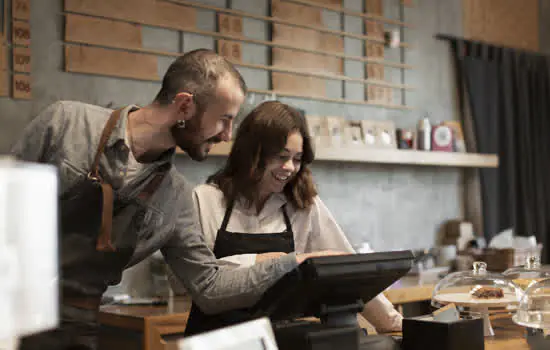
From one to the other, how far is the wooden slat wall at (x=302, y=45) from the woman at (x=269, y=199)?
6.34 ft

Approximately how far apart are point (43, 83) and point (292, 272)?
2.53m

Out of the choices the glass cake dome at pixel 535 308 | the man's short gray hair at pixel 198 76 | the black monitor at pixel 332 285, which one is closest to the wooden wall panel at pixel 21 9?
the man's short gray hair at pixel 198 76

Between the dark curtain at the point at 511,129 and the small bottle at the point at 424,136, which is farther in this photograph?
the dark curtain at the point at 511,129

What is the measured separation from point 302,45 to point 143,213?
3147 mm

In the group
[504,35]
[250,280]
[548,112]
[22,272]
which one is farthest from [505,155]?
[22,272]

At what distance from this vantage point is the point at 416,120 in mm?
5430

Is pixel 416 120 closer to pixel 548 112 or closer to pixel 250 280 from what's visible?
pixel 548 112

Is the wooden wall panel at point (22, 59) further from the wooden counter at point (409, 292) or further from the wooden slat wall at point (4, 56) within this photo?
the wooden counter at point (409, 292)

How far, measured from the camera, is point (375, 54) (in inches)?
205

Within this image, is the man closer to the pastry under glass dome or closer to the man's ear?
the man's ear

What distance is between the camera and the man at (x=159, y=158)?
1750 mm

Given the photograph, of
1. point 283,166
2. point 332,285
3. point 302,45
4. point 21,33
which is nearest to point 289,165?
point 283,166

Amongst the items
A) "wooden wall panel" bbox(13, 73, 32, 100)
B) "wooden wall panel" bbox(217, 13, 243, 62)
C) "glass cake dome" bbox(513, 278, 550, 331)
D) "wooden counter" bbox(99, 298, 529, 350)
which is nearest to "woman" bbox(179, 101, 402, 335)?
"wooden counter" bbox(99, 298, 529, 350)

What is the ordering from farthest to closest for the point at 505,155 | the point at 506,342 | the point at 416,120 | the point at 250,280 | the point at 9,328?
the point at 505,155, the point at 416,120, the point at 506,342, the point at 250,280, the point at 9,328
